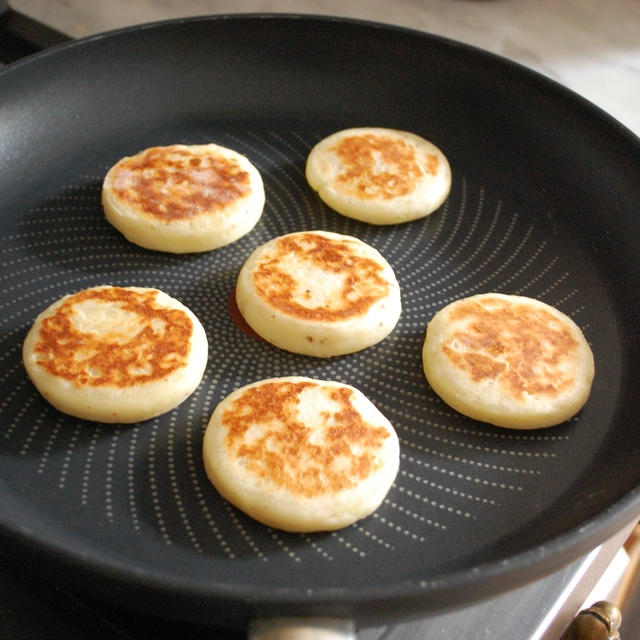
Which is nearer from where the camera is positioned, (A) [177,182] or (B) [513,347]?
(B) [513,347]

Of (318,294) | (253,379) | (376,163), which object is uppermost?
(376,163)

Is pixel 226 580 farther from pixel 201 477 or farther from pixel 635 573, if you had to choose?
pixel 635 573

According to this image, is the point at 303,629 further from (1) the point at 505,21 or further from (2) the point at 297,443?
(1) the point at 505,21

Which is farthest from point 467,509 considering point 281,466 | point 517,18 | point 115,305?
point 517,18

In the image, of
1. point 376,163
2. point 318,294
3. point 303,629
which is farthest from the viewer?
point 376,163

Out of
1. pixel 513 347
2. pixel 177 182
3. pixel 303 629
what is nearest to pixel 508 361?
pixel 513 347

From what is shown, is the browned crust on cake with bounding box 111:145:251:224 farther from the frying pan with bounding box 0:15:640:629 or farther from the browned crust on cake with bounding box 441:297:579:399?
the browned crust on cake with bounding box 441:297:579:399

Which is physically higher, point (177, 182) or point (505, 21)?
point (505, 21)
